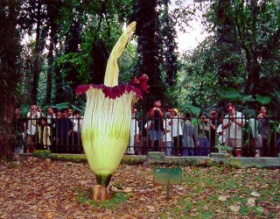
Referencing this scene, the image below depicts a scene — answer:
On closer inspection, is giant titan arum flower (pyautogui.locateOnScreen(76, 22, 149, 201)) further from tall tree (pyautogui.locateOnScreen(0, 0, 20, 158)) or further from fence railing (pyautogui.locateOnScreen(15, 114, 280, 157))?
tall tree (pyautogui.locateOnScreen(0, 0, 20, 158))

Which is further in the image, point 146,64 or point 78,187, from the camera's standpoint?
point 146,64

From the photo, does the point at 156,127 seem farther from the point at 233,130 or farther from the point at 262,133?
the point at 262,133

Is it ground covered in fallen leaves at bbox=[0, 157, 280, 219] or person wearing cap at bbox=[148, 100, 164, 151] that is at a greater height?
person wearing cap at bbox=[148, 100, 164, 151]

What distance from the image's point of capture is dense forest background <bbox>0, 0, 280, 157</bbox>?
8.67m

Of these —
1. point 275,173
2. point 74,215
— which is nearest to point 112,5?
point 275,173

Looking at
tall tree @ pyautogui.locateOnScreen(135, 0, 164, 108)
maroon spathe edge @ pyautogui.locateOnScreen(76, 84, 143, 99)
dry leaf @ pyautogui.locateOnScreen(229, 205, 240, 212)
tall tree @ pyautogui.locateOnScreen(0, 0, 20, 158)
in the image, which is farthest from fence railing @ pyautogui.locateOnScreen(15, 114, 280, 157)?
tall tree @ pyautogui.locateOnScreen(135, 0, 164, 108)

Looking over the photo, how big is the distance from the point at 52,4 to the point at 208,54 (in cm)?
631

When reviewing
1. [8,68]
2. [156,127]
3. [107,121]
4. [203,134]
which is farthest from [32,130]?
[107,121]

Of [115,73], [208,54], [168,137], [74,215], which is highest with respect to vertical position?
[208,54]

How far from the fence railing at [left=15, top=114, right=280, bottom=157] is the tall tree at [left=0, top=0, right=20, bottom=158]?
655 mm

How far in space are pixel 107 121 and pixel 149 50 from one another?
822 cm

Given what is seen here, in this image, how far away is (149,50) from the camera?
1305 cm

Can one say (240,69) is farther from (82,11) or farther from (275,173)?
(275,173)

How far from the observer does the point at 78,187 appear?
20.4 ft
